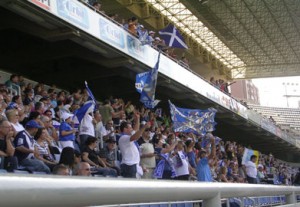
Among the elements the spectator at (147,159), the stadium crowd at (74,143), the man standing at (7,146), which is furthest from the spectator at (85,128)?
the man standing at (7,146)

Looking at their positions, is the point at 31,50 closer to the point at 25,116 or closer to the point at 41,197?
the point at 25,116

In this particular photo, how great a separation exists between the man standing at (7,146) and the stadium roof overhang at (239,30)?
16456 mm

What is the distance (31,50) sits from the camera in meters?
12.5

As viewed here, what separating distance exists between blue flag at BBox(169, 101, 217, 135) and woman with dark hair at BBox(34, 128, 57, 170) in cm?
721

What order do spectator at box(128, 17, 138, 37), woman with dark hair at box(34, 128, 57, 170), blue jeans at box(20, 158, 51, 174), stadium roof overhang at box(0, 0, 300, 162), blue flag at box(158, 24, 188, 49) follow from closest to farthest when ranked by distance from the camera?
blue jeans at box(20, 158, 51, 174), woman with dark hair at box(34, 128, 57, 170), stadium roof overhang at box(0, 0, 300, 162), spectator at box(128, 17, 138, 37), blue flag at box(158, 24, 188, 49)

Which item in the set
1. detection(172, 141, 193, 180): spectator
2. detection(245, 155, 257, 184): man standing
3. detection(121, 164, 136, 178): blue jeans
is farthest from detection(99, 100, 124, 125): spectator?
detection(245, 155, 257, 184): man standing

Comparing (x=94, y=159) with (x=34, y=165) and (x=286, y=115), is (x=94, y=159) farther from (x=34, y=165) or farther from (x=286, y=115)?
(x=286, y=115)

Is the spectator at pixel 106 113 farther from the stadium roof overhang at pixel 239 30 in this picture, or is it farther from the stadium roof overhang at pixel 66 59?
the stadium roof overhang at pixel 239 30

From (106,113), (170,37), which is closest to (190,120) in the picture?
(170,37)

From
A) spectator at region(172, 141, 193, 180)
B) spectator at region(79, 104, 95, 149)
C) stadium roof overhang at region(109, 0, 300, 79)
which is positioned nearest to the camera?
spectator at region(79, 104, 95, 149)

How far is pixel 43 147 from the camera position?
20.5 feet

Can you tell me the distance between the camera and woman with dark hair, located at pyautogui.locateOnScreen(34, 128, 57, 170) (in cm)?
607

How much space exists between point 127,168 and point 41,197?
6287 mm

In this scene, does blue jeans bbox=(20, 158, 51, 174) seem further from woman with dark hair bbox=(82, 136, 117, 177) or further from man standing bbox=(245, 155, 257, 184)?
man standing bbox=(245, 155, 257, 184)
